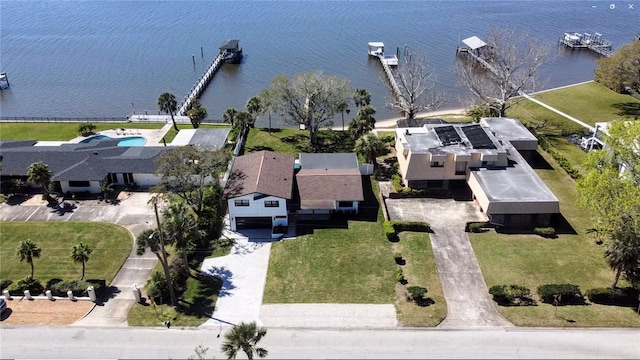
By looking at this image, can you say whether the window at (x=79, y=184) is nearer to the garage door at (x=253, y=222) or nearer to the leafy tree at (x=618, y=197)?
the garage door at (x=253, y=222)

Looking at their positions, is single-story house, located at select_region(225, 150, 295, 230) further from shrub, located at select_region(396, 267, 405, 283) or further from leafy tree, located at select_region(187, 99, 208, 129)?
leafy tree, located at select_region(187, 99, 208, 129)

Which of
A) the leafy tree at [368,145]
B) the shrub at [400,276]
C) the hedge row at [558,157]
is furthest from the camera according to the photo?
the hedge row at [558,157]

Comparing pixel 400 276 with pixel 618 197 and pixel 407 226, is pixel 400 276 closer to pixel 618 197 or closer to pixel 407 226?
pixel 407 226

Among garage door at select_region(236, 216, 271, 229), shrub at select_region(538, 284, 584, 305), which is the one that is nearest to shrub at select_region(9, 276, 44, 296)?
garage door at select_region(236, 216, 271, 229)

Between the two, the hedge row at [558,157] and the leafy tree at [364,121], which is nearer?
the hedge row at [558,157]

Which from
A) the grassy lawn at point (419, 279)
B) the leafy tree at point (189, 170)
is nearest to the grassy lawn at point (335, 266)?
the grassy lawn at point (419, 279)

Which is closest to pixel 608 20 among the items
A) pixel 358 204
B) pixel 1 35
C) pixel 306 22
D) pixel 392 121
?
pixel 306 22

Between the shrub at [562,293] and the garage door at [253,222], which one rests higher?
the garage door at [253,222]
